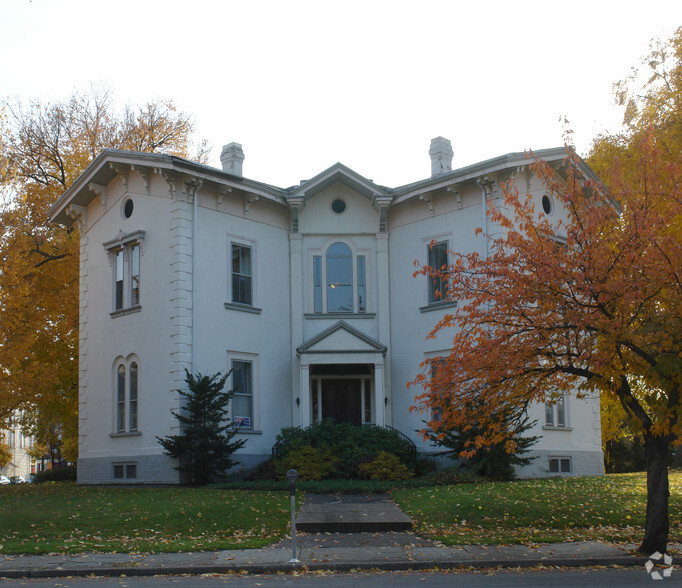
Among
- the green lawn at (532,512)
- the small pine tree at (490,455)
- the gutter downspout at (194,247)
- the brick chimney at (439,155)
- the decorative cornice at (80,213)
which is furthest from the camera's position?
the brick chimney at (439,155)

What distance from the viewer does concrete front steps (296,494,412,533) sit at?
14.1 meters

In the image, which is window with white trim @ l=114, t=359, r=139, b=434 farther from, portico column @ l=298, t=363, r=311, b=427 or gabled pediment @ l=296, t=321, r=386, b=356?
gabled pediment @ l=296, t=321, r=386, b=356

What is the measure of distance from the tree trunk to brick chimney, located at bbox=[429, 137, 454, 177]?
15879mm

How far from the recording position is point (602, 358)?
11.3m

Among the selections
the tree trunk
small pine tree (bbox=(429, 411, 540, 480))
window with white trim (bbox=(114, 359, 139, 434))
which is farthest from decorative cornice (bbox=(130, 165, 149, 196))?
the tree trunk

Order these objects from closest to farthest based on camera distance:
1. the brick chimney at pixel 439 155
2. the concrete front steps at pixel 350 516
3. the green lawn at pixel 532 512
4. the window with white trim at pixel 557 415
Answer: the green lawn at pixel 532 512 → the concrete front steps at pixel 350 516 → the window with white trim at pixel 557 415 → the brick chimney at pixel 439 155

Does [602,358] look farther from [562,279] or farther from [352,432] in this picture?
[352,432]

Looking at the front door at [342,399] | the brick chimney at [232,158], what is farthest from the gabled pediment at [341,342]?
the brick chimney at [232,158]

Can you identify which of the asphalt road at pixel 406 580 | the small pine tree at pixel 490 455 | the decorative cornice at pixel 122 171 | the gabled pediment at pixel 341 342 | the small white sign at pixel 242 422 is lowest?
the asphalt road at pixel 406 580

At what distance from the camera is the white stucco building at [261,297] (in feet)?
75.2

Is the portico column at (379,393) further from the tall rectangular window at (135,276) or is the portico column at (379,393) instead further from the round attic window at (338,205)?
the tall rectangular window at (135,276)

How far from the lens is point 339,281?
25469 mm

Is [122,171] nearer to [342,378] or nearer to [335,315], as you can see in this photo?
[335,315]

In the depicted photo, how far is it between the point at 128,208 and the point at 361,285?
7.46m
